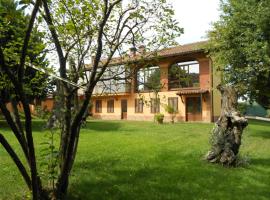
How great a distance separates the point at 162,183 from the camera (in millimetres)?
8492

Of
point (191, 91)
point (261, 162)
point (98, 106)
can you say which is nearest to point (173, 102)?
point (191, 91)

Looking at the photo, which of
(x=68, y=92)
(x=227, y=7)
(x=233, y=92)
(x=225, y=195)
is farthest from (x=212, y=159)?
(x=227, y=7)

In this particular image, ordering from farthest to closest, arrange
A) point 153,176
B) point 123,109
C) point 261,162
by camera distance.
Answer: point 123,109, point 261,162, point 153,176

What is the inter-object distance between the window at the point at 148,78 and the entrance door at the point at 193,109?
80.6ft

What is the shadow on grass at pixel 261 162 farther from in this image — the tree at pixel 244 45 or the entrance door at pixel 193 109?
the entrance door at pixel 193 109

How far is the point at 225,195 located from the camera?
303 inches


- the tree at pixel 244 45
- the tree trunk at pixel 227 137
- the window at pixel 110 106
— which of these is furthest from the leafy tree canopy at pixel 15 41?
the window at pixel 110 106

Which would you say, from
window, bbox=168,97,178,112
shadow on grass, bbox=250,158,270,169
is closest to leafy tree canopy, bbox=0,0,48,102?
shadow on grass, bbox=250,158,270,169

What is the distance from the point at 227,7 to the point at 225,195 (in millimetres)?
16117

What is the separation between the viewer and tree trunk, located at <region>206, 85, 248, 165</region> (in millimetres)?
10695

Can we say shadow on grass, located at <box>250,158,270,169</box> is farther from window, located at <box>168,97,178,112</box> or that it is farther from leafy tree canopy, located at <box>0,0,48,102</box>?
window, located at <box>168,97,178,112</box>

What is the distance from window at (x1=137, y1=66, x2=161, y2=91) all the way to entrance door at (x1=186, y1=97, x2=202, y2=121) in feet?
80.6

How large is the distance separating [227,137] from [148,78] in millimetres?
4306

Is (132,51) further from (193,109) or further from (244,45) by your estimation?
(193,109)
